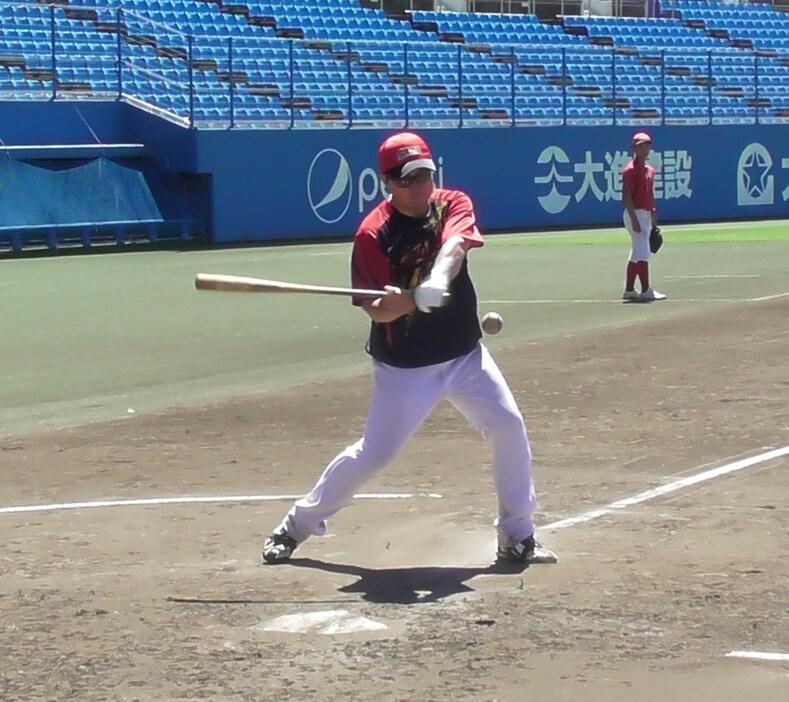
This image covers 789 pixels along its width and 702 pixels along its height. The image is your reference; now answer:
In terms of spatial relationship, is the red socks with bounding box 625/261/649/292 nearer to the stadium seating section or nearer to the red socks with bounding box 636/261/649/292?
the red socks with bounding box 636/261/649/292

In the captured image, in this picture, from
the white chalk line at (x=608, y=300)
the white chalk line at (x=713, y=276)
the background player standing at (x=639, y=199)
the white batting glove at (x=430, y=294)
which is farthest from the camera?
the white chalk line at (x=713, y=276)

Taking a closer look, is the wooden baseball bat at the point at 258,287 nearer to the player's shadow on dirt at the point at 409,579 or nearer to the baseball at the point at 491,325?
the baseball at the point at 491,325

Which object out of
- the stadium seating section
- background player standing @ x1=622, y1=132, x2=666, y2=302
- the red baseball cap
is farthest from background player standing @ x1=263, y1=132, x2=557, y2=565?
the stadium seating section

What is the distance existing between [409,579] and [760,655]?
5.59ft

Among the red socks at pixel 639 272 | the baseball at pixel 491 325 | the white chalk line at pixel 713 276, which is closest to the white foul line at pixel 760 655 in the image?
the baseball at pixel 491 325

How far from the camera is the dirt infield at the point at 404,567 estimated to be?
5.39 meters

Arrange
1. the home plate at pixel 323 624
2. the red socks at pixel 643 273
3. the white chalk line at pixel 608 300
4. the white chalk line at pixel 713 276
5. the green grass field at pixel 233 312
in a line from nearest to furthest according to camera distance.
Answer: the home plate at pixel 323 624 < the green grass field at pixel 233 312 < the red socks at pixel 643 273 < the white chalk line at pixel 608 300 < the white chalk line at pixel 713 276

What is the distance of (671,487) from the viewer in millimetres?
8531

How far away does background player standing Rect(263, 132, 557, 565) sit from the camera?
643 cm

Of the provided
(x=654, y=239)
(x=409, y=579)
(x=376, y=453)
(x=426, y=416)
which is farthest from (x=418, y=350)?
(x=654, y=239)

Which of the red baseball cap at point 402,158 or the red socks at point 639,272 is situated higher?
the red baseball cap at point 402,158

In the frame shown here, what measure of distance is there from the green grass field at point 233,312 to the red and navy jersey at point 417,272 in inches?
205

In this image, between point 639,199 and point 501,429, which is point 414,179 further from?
point 639,199

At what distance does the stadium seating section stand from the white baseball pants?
2461cm
